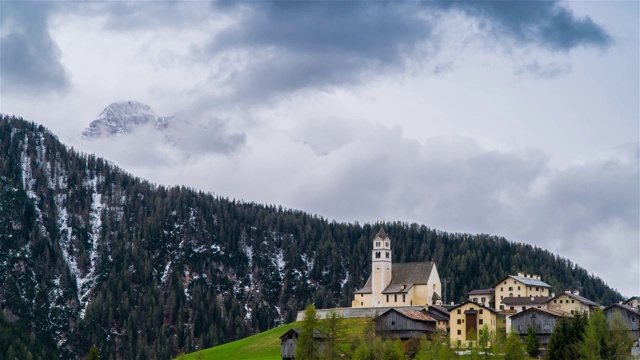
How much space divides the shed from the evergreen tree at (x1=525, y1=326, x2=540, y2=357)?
97.6 inches

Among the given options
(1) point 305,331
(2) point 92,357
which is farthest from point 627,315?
(2) point 92,357

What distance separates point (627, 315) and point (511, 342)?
29.3 meters

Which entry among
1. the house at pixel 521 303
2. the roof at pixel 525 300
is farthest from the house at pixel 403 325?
the roof at pixel 525 300

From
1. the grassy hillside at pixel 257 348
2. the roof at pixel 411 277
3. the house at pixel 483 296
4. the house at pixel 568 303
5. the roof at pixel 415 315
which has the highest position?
the roof at pixel 411 277

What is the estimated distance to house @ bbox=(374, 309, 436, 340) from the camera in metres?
157

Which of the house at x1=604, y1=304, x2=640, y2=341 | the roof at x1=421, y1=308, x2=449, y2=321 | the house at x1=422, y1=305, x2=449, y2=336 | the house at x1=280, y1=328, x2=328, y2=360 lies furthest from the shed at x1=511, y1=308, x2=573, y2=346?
the house at x1=280, y1=328, x2=328, y2=360

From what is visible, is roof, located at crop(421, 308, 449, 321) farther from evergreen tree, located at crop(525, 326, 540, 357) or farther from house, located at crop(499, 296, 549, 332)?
evergreen tree, located at crop(525, 326, 540, 357)

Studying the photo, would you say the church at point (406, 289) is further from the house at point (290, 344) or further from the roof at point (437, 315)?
the house at point (290, 344)

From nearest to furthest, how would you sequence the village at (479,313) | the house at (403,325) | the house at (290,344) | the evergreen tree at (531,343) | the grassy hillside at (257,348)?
the evergreen tree at (531,343), the house at (290,344), the village at (479,313), the house at (403,325), the grassy hillside at (257,348)

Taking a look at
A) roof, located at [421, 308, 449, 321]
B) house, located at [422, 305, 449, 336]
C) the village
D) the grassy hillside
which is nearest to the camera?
the village

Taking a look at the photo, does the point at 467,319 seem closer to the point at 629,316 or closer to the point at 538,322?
the point at 538,322

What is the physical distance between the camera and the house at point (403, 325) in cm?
15738

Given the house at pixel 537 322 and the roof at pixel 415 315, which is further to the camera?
the roof at pixel 415 315

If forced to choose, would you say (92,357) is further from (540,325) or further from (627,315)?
(627,315)
